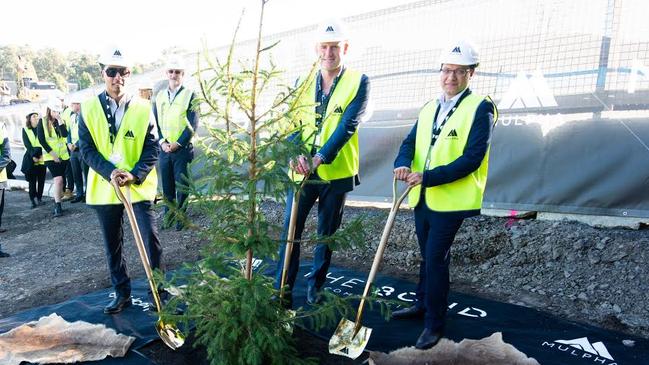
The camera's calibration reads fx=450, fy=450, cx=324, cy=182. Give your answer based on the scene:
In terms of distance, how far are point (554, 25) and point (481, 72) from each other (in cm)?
87

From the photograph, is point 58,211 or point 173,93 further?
point 58,211

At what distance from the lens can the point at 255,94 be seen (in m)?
2.54

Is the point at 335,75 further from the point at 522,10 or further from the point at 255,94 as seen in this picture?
the point at 522,10

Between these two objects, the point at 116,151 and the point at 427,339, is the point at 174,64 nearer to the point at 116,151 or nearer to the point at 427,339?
the point at 116,151

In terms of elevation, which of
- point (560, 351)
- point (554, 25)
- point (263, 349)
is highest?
point (554, 25)

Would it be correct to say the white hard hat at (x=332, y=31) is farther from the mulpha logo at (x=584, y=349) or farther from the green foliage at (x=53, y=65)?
the green foliage at (x=53, y=65)

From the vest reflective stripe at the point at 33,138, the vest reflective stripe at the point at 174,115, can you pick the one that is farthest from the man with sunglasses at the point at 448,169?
the vest reflective stripe at the point at 33,138

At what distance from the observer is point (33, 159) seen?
916cm

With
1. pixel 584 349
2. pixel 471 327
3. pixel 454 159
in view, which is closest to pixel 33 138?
pixel 454 159

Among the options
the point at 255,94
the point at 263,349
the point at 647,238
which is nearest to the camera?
the point at 263,349

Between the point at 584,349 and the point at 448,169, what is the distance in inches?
62.4

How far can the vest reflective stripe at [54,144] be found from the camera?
8.92 m

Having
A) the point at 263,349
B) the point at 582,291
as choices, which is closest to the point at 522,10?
the point at 582,291

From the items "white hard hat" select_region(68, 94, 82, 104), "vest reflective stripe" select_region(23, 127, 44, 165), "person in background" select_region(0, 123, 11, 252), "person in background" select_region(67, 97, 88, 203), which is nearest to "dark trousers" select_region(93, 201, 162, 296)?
"person in background" select_region(0, 123, 11, 252)
